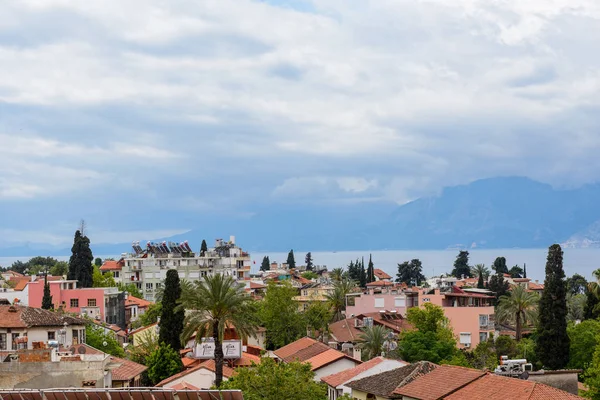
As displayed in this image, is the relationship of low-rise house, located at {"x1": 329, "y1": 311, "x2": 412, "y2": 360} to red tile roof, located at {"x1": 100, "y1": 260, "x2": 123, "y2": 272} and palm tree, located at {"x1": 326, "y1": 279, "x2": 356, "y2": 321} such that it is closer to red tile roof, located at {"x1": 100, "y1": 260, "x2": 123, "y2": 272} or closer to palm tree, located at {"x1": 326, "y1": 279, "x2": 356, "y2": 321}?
palm tree, located at {"x1": 326, "y1": 279, "x2": 356, "y2": 321}

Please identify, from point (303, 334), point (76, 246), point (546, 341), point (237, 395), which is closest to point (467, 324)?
point (303, 334)

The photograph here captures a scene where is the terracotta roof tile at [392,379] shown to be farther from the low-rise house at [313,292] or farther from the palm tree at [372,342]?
the low-rise house at [313,292]

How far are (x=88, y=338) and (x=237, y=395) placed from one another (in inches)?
2055

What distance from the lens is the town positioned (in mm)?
40656

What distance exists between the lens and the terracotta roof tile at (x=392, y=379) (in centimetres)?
5003

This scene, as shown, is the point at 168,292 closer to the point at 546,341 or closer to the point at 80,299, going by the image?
the point at 546,341

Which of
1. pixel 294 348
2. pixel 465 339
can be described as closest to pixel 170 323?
pixel 294 348

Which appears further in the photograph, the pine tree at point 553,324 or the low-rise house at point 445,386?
the pine tree at point 553,324

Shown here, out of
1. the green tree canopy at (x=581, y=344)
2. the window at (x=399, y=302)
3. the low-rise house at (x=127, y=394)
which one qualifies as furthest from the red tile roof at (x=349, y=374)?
the window at (x=399, y=302)

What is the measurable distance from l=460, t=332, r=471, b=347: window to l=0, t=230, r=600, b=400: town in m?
0.11

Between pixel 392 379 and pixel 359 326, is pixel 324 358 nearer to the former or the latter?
pixel 392 379

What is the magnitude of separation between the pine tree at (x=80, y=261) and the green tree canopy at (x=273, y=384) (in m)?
74.2

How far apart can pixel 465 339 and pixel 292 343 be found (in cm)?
2632

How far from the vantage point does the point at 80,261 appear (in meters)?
124
